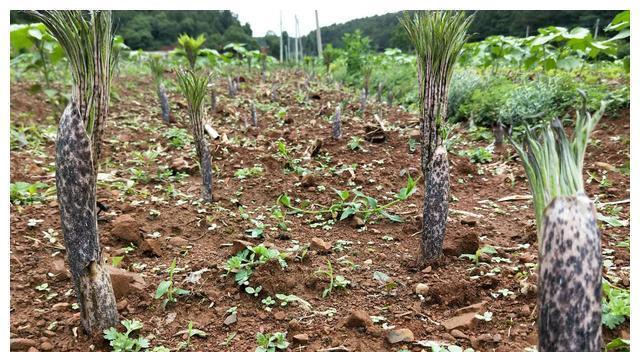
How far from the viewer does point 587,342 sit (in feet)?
4.34

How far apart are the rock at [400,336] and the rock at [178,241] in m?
1.68

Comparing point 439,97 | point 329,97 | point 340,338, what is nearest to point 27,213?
point 340,338

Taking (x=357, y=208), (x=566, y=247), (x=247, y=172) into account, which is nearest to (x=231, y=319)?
(x=357, y=208)

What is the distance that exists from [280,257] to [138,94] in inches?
333

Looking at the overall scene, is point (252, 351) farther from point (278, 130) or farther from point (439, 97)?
point (278, 130)

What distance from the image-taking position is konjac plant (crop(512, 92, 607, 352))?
50.6 inches

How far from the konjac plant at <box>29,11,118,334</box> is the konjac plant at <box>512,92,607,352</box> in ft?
5.62

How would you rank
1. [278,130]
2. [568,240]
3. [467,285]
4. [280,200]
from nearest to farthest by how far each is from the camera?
[568,240] < [467,285] < [280,200] < [278,130]

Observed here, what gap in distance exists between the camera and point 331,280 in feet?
8.32

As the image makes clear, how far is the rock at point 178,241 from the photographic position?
10.2 ft

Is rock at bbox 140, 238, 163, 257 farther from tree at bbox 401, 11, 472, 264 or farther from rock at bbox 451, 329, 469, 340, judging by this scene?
rock at bbox 451, 329, 469, 340

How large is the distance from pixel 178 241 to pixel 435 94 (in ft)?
6.60

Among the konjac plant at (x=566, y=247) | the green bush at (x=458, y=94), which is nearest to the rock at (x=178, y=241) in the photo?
the konjac plant at (x=566, y=247)

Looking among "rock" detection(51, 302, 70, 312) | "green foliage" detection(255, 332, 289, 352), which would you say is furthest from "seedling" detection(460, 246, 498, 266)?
"rock" detection(51, 302, 70, 312)
